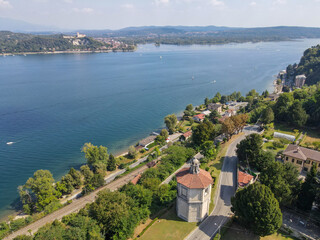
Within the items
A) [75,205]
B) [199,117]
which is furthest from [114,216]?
[199,117]

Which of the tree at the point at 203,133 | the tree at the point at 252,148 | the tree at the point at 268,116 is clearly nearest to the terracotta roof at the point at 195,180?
the tree at the point at 252,148

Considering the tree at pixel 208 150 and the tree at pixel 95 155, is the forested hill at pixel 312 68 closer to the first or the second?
the tree at pixel 208 150

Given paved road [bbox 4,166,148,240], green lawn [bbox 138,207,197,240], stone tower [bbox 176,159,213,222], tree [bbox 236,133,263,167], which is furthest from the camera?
tree [bbox 236,133,263,167]

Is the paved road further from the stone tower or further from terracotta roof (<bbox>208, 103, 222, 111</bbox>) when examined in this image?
terracotta roof (<bbox>208, 103, 222, 111</bbox>)

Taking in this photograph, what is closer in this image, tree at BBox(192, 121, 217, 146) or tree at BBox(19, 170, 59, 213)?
tree at BBox(19, 170, 59, 213)

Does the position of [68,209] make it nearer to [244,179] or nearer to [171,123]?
[244,179]

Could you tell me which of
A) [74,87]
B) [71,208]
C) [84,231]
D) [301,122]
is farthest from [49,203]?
[74,87]

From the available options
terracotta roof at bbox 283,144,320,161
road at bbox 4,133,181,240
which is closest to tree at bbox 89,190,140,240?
road at bbox 4,133,181,240
